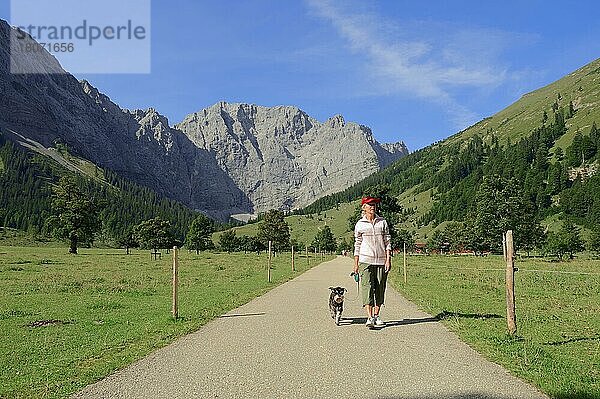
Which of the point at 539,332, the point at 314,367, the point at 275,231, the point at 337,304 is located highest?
the point at 275,231

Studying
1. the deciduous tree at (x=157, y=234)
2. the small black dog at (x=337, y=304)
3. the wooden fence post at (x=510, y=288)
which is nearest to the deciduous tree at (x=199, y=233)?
the deciduous tree at (x=157, y=234)

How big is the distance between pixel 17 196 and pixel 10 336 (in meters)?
207

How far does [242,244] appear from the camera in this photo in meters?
159

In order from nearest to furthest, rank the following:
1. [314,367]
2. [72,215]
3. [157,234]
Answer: [314,367] → [72,215] → [157,234]

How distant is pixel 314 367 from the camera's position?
7.25m

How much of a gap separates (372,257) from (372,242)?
0.31 metres

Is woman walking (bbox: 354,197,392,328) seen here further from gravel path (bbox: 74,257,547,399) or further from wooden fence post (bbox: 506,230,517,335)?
wooden fence post (bbox: 506,230,517,335)

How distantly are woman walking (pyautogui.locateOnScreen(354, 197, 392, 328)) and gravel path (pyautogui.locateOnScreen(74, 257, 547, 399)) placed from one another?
58 centimetres

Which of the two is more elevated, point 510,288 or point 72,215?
point 72,215

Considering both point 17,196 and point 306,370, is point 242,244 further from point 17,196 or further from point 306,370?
point 306,370

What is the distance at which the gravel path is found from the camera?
606 centimetres

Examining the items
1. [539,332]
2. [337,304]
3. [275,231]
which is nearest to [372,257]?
[337,304]

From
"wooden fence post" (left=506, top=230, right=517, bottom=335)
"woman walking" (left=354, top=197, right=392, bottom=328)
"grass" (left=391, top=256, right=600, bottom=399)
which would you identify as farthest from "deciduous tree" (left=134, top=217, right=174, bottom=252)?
"wooden fence post" (left=506, top=230, right=517, bottom=335)

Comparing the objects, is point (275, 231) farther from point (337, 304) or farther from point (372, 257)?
point (372, 257)
